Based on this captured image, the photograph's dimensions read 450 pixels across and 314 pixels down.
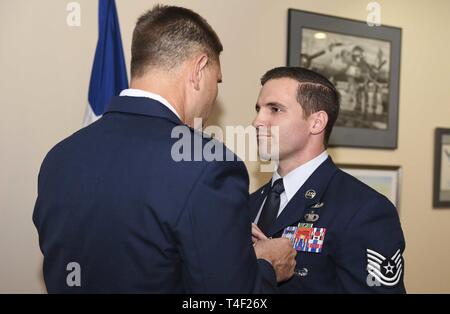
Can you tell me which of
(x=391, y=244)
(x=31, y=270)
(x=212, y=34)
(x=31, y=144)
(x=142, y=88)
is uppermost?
(x=212, y=34)

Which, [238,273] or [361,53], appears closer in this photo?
[238,273]

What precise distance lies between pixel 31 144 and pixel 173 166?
144cm

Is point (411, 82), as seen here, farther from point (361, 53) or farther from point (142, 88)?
point (142, 88)

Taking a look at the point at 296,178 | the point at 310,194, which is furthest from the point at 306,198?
the point at 296,178

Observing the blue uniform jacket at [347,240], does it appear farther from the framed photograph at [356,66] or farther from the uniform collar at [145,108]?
the framed photograph at [356,66]

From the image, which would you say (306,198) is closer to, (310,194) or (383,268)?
(310,194)

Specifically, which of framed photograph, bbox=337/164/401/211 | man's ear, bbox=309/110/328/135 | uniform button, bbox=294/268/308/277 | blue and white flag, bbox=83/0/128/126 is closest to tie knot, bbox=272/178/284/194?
man's ear, bbox=309/110/328/135

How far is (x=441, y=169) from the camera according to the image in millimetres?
3197

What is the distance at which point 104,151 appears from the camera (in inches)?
44.4

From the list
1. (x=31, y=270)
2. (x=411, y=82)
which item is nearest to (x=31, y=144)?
(x=31, y=270)

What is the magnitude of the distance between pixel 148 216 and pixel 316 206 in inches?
33.4

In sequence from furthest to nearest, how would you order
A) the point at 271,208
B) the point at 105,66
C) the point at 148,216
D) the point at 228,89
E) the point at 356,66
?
the point at 356,66 → the point at 228,89 → the point at 105,66 → the point at 271,208 → the point at 148,216

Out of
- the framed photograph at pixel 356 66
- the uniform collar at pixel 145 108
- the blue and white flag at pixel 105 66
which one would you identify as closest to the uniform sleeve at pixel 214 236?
the uniform collar at pixel 145 108
